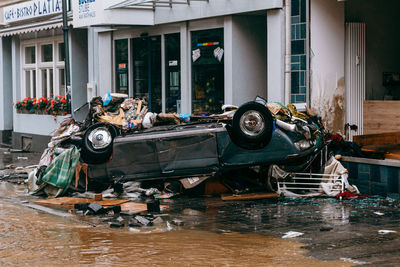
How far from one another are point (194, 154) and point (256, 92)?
13.3 ft

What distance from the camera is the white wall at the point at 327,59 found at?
12.4m

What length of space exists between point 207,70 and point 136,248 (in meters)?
8.14

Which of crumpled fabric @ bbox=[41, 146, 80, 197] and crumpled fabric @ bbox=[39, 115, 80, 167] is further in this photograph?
crumpled fabric @ bbox=[39, 115, 80, 167]

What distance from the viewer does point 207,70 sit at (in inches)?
584

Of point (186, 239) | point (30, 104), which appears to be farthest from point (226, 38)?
point (30, 104)

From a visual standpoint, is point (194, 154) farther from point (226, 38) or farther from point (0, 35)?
point (0, 35)

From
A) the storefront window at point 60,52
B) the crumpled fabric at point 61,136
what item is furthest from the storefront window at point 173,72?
the storefront window at point 60,52

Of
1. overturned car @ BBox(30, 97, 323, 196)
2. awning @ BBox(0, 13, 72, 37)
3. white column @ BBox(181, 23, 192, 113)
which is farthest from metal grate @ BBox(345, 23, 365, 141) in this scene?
awning @ BBox(0, 13, 72, 37)

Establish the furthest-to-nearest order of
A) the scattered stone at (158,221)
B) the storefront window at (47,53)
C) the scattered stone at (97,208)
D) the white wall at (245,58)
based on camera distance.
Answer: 1. the storefront window at (47,53)
2. the white wall at (245,58)
3. the scattered stone at (97,208)
4. the scattered stone at (158,221)

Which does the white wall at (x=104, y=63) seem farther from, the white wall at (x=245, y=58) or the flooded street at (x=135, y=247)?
the flooded street at (x=135, y=247)

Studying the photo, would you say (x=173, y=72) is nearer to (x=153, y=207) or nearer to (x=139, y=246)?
(x=153, y=207)

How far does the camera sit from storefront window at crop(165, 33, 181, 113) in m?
15.8

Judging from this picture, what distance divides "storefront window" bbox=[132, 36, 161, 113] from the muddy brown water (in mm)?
8282

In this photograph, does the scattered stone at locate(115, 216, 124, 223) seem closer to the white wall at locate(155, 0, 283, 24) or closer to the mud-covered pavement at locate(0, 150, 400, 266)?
the mud-covered pavement at locate(0, 150, 400, 266)
